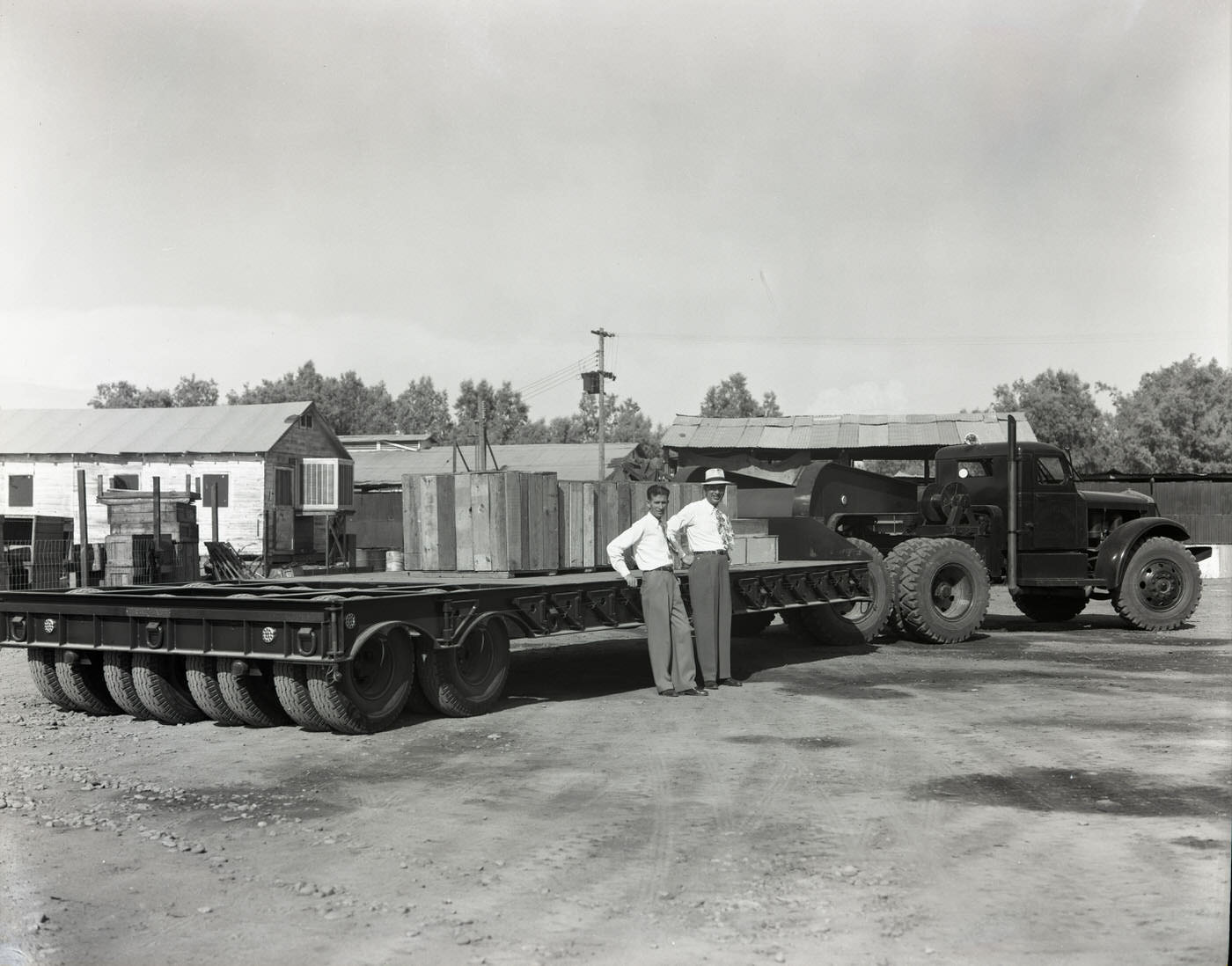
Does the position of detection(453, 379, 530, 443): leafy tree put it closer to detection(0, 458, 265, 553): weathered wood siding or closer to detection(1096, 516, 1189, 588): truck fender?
detection(0, 458, 265, 553): weathered wood siding

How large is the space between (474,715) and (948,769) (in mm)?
3830

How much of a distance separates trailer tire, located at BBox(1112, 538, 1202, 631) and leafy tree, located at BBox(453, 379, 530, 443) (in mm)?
75350

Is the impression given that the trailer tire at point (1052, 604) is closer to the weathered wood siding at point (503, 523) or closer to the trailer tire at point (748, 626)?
the trailer tire at point (748, 626)

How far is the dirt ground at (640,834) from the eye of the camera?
4762 millimetres

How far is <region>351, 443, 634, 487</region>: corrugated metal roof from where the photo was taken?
50.3 metres

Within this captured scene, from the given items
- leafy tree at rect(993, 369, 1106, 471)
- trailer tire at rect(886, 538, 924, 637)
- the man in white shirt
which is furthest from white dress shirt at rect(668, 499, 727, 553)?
leafy tree at rect(993, 369, 1106, 471)

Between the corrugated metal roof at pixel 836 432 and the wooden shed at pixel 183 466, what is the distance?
11.2m

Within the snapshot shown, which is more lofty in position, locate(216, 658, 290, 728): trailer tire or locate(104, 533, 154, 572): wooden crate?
locate(104, 533, 154, 572): wooden crate

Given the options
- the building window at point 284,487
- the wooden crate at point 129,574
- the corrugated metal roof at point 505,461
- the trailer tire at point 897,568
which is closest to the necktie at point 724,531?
the trailer tire at point 897,568

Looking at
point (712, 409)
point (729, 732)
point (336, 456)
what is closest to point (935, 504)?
point (729, 732)

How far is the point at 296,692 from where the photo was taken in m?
8.85

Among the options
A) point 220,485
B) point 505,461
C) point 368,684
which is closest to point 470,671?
point 368,684

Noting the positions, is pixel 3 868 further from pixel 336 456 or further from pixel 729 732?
pixel 336 456

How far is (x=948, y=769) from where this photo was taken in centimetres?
767
